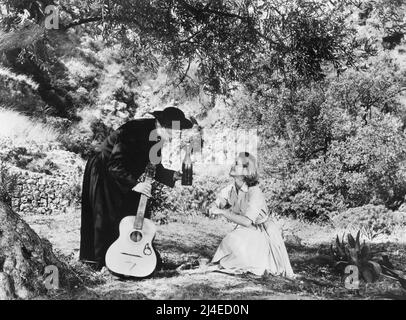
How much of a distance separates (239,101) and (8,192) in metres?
3.46

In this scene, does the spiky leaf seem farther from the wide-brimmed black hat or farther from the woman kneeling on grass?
the wide-brimmed black hat

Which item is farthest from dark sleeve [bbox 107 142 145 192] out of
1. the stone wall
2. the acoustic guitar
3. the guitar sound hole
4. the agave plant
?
the agave plant

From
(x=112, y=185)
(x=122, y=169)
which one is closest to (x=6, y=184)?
(x=112, y=185)

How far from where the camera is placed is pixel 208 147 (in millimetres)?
7543

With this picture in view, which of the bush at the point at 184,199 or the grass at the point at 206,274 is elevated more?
the bush at the point at 184,199

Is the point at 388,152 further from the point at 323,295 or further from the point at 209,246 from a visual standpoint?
the point at 209,246

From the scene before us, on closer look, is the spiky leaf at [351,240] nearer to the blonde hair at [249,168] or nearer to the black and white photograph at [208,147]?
the black and white photograph at [208,147]

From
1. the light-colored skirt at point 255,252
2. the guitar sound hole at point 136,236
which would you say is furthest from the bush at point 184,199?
the light-colored skirt at point 255,252

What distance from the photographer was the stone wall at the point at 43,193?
7223 mm

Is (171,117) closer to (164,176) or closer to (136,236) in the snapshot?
(164,176)

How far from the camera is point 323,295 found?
6.76 metres

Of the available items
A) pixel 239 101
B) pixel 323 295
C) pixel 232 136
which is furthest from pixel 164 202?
pixel 323 295

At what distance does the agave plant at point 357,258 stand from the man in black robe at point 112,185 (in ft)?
8.60

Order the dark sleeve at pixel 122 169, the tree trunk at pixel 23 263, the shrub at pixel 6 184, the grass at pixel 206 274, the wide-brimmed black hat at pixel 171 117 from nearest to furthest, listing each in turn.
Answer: the tree trunk at pixel 23 263, the grass at pixel 206 274, the dark sleeve at pixel 122 169, the shrub at pixel 6 184, the wide-brimmed black hat at pixel 171 117
